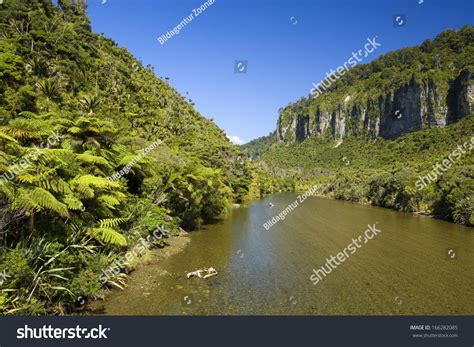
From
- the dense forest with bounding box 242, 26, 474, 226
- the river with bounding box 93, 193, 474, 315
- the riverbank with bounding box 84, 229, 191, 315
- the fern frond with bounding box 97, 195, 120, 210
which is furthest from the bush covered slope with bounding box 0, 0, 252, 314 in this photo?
the dense forest with bounding box 242, 26, 474, 226

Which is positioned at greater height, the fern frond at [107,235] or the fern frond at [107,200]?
the fern frond at [107,200]

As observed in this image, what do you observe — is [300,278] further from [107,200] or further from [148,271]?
[107,200]

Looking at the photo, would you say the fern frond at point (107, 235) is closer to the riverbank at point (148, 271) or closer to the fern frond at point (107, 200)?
the fern frond at point (107, 200)

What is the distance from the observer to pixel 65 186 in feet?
39.5

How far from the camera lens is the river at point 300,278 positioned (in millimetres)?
15711

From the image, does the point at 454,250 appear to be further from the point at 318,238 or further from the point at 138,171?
the point at 138,171

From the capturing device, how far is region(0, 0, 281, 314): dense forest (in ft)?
35.9

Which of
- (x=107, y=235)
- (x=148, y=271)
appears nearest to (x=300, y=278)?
(x=148, y=271)

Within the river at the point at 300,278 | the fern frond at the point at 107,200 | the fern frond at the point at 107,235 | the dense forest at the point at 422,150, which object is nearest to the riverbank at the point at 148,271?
the river at the point at 300,278

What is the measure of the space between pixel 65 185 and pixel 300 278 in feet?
46.2

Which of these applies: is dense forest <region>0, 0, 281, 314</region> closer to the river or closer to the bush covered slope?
the bush covered slope

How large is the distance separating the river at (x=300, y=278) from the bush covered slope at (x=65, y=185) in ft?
7.90

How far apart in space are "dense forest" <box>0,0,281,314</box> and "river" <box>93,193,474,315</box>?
2.29 meters

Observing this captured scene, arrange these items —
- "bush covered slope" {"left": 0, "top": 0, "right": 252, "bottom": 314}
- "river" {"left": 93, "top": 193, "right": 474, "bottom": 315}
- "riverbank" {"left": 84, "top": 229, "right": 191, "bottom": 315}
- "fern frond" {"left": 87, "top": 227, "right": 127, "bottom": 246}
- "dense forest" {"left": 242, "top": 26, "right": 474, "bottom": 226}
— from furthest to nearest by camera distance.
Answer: "dense forest" {"left": 242, "top": 26, "right": 474, "bottom": 226}
"river" {"left": 93, "top": 193, "right": 474, "bottom": 315}
"riverbank" {"left": 84, "top": 229, "right": 191, "bottom": 315}
"fern frond" {"left": 87, "top": 227, "right": 127, "bottom": 246}
"bush covered slope" {"left": 0, "top": 0, "right": 252, "bottom": 314}
